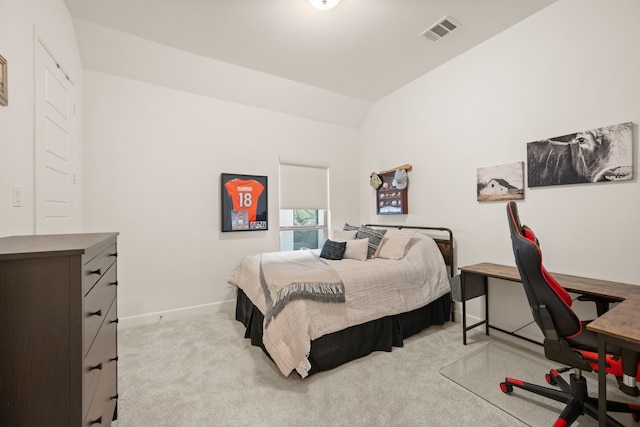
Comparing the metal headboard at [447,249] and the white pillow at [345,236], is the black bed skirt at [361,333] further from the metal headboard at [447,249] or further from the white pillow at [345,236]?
the white pillow at [345,236]

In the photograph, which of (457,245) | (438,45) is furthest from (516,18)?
(457,245)

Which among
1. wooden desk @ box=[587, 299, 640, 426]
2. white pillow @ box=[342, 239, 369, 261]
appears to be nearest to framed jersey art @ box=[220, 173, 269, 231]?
white pillow @ box=[342, 239, 369, 261]

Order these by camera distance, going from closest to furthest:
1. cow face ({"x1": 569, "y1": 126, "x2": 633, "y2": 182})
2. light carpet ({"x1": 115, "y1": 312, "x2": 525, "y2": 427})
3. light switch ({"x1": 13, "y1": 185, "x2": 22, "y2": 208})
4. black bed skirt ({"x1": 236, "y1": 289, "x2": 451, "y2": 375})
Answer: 1. light switch ({"x1": 13, "y1": 185, "x2": 22, "y2": 208})
2. light carpet ({"x1": 115, "y1": 312, "x2": 525, "y2": 427})
3. cow face ({"x1": 569, "y1": 126, "x2": 633, "y2": 182})
4. black bed skirt ({"x1": 236, "y1": 289, "x2": 451, "y2": 375})

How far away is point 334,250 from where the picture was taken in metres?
3.25

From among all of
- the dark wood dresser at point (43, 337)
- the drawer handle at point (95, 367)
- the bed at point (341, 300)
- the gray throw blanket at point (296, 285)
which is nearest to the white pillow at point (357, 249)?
the bed at point (341, 300)

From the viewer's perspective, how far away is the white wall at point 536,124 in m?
2.07

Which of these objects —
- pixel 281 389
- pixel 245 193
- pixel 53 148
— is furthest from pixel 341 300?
pixel 53 148

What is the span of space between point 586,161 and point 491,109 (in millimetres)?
1011

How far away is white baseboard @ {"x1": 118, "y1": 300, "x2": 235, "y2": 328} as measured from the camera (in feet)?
10.0

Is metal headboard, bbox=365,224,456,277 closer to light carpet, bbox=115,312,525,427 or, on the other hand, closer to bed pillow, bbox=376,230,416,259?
bed pillow, bbox=376,230,416,259

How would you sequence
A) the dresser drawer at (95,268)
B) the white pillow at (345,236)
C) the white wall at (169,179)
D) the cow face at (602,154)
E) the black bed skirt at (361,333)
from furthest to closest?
1. the white pillow at (345,236)
2. the white wall at (169,179)
3. the black bed skirt at (361,333)
4. the cow face at (602,154)
5. the dresser drawer at (95,268)

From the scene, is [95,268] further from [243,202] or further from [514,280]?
[514,280]

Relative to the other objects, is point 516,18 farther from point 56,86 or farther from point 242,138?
point 56,86

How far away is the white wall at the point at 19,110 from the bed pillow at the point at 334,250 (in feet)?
8.24
